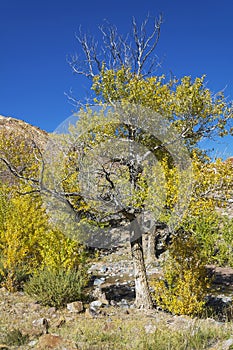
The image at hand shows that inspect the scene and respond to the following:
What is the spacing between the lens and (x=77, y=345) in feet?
19.3

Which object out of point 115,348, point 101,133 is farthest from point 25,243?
point 115,348

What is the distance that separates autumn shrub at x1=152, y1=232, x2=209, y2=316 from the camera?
338 inches

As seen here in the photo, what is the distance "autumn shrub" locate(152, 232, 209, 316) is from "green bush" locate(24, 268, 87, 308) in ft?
8.10

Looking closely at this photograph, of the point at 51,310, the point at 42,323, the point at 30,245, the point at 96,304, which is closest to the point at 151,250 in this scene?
the point at 30,245

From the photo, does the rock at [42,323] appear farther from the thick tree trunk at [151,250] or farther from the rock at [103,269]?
the thick tree trunk at [151,250]

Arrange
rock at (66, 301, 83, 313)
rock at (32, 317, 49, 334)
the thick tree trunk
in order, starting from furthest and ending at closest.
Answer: the thick tree trunk → rock at (66, 301, 83, 313) → rock at (32, 317, 49, 334)

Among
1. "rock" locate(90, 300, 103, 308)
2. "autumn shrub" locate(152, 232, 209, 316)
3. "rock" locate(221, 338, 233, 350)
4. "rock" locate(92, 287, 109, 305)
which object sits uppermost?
"autumn shrub" locate(152, 232, 209, 316)

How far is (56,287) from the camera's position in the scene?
966cm

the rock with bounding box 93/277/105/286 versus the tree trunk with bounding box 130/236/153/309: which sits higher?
the tree trunk with bounding box 130/236/153/309

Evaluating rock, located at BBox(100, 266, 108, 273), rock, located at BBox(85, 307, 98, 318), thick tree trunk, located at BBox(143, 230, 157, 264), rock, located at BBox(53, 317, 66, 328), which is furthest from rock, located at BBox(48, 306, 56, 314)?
thick tree trunk, located at BBox(143, 230, 157, 264)

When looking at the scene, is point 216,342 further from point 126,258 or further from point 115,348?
point 126,258

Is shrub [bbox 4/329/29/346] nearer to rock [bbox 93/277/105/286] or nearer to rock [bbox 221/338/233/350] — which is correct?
rock [bbox 221/338/233/350]

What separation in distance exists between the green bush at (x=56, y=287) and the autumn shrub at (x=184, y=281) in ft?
8.10

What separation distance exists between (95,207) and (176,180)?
2376 mm
